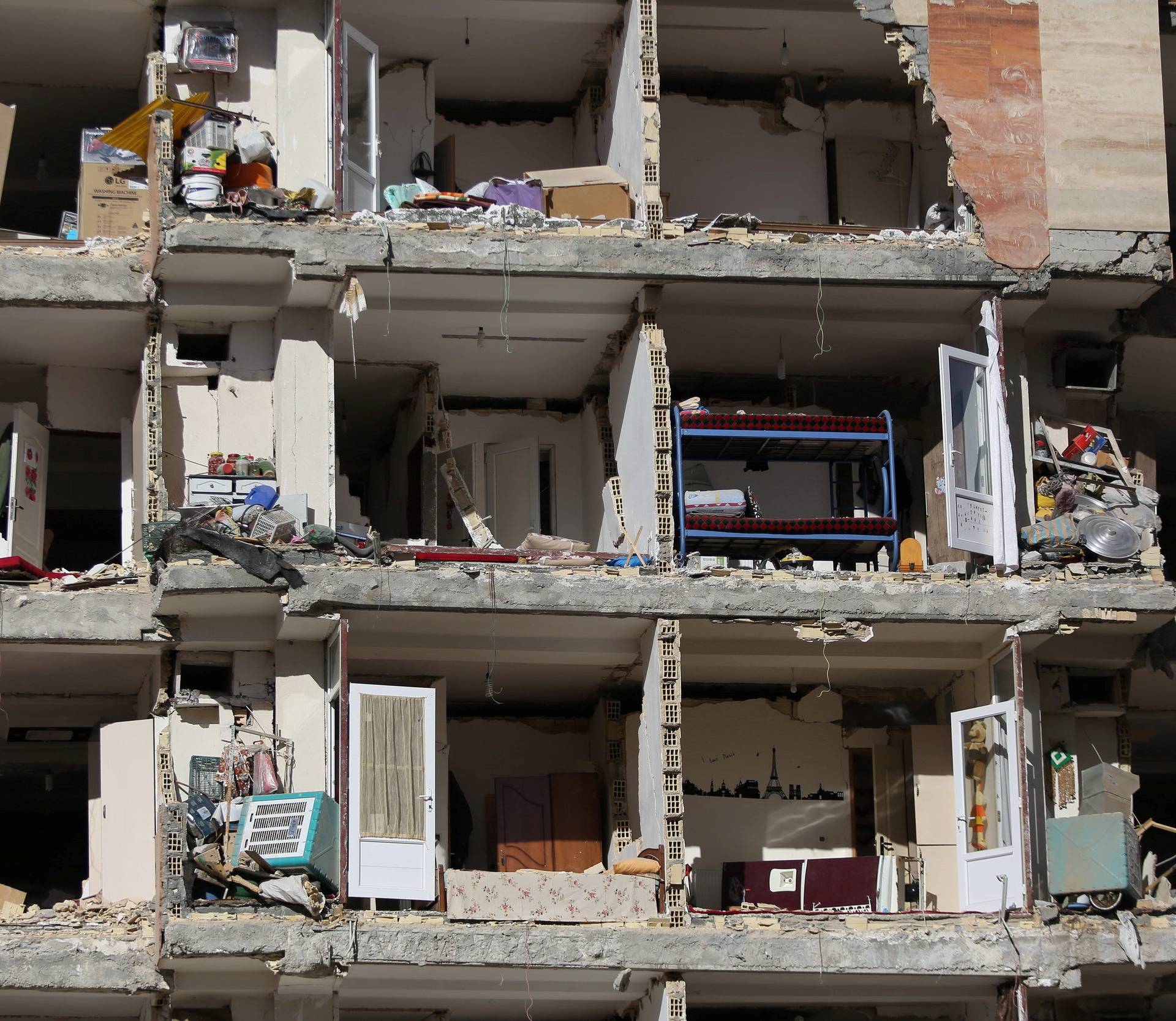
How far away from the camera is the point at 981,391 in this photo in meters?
22.7

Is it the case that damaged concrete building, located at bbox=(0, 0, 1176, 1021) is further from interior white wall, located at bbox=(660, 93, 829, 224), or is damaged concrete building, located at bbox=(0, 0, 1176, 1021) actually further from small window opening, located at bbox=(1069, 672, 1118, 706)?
small window opening, located at bbox=(1069, 672, 1118, 706)

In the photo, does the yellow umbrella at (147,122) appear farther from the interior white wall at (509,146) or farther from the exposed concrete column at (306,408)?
the interior white wall at (509,146)

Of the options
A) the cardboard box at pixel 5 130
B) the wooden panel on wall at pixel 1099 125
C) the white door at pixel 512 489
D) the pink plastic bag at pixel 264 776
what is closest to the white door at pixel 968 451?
the wooden panel on wall at pixel 1099 125

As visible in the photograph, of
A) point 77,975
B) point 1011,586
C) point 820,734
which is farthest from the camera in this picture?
point 820,734

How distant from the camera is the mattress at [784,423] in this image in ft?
75.1

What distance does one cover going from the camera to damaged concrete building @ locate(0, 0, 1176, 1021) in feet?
68.8

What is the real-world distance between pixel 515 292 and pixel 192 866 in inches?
266

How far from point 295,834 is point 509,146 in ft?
31.7

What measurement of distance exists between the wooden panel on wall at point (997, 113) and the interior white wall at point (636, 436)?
12.7 ft

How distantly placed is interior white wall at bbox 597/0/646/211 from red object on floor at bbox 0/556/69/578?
7149 mm

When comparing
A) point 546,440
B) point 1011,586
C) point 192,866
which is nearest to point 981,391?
point 1011,586

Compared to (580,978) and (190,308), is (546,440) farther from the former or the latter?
(580,978)

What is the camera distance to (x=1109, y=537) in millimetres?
22578

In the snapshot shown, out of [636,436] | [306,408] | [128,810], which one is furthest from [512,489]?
[128,810]
